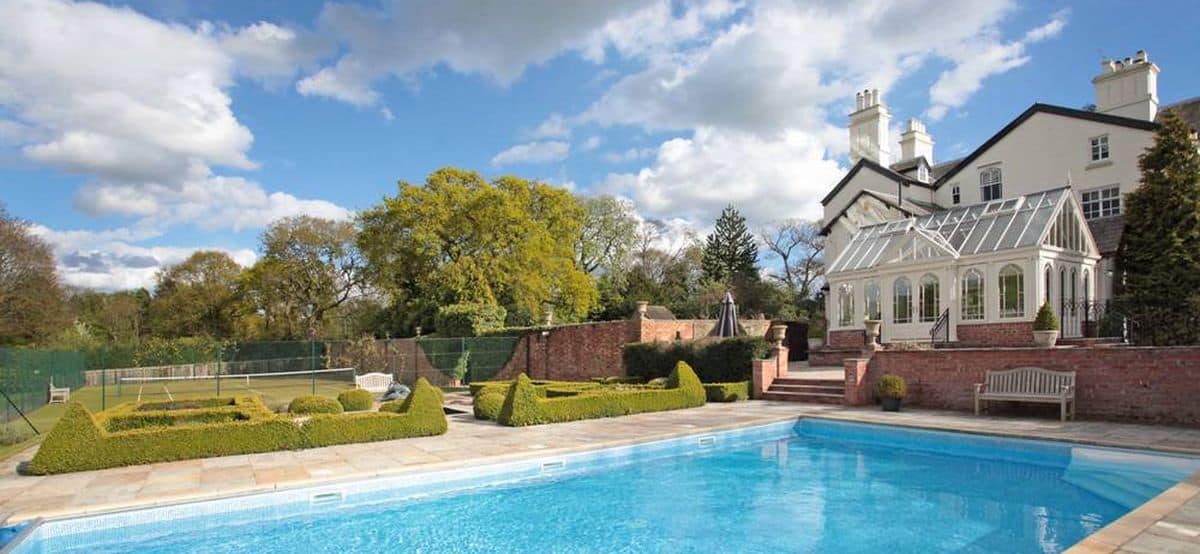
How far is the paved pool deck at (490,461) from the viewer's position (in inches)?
230

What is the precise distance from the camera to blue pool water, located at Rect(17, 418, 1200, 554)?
659cm

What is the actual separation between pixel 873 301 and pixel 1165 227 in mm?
7679

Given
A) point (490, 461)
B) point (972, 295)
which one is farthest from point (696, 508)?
point (972, 295)

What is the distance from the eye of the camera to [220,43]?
11.8 m

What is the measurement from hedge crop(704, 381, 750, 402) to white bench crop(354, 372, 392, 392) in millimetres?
9662

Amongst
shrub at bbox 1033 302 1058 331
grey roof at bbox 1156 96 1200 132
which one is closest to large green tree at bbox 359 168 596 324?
shrub at bbox 1033 302 1058 331

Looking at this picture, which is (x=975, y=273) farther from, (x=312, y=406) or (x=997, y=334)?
(x=312, y=406)

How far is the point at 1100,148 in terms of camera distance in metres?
23.6

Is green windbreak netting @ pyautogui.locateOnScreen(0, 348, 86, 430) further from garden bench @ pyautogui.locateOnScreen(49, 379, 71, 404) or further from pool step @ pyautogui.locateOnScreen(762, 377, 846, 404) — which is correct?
pool step @ pyautogui.locateOnScreen(762, 377, 846, 404)

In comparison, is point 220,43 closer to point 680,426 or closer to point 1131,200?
point 680,426

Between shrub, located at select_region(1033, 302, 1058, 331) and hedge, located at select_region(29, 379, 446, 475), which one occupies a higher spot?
shrub, located at select_region(1033, 302, 1058, 331)

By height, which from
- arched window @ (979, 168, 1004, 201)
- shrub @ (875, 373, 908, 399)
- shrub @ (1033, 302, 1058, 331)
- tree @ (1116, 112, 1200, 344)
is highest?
arched window @ (979, 168, 1004, 201)

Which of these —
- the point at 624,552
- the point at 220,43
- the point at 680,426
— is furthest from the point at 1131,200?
the point at 220,43

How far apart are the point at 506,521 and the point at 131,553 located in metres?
3.59
